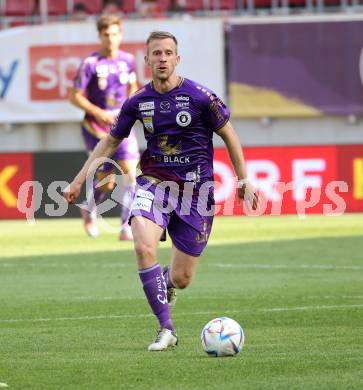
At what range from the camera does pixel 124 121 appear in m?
9.06

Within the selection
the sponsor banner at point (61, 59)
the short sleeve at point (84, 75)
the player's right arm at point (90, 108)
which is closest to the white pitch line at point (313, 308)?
the player's right arm at point (90, 108)

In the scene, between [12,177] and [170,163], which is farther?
[12,177]

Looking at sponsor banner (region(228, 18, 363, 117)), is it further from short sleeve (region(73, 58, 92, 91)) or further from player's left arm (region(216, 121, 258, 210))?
player's left arm (region(216, 121, 258, 210))

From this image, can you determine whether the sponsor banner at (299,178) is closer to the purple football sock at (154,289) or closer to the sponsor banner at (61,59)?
the sponsor banner at (61,59)

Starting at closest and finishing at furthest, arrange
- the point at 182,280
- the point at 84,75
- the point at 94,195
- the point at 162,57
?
1. the point at 162,57
2. the point at 182,280
3. the point at 84,75
4. the point at 94,195

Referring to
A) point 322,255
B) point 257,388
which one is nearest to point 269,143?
point 322,255

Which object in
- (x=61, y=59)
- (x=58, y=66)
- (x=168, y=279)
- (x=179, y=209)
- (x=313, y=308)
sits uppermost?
(x=179, y=209)

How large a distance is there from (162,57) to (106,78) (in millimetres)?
8650

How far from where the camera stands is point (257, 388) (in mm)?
6781

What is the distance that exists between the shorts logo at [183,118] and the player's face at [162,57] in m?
0.27

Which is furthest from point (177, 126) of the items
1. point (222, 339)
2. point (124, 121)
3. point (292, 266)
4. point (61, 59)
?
point (61, 59)

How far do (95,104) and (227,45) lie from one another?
831 cm

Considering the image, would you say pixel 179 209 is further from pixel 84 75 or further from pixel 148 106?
Result: pixel 84 75

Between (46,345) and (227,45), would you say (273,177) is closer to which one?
(227,45)
